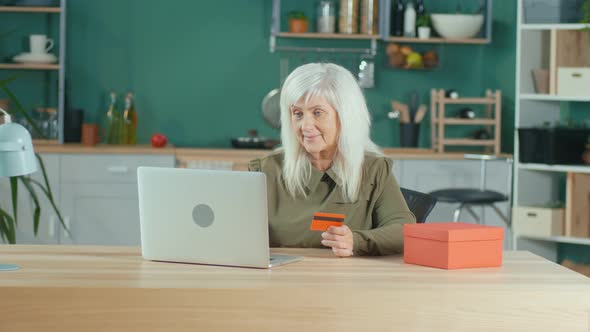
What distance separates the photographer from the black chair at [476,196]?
16.8ft

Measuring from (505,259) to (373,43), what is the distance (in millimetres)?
3509

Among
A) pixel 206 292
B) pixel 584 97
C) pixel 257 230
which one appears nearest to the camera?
pixel 206 292

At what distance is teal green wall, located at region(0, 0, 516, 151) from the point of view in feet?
19.6

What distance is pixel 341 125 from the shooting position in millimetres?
2922

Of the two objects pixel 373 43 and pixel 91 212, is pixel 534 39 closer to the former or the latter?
pixel 373 43

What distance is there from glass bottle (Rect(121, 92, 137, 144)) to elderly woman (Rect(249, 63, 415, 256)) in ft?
9.88

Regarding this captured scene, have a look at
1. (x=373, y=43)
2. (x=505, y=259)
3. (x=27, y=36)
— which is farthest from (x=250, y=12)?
(x=505, y=259)

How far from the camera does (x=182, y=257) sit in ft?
7.98

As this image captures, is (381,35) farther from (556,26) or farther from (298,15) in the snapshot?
(556,26)

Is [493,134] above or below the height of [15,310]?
above

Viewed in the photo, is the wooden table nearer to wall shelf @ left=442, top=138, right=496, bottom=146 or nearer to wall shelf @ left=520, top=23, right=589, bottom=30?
wall shelf @ left=520, top=23, right=589, bottom=30

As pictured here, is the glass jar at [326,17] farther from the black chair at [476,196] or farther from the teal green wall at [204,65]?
the black chair at [476,196]

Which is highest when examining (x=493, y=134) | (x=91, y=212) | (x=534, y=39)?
(x=534, y=39)

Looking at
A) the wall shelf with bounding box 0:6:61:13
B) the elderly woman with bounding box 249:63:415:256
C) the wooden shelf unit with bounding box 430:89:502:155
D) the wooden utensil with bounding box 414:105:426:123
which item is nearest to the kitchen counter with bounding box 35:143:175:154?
the wall shelf with bounding box 0:6:61:13
